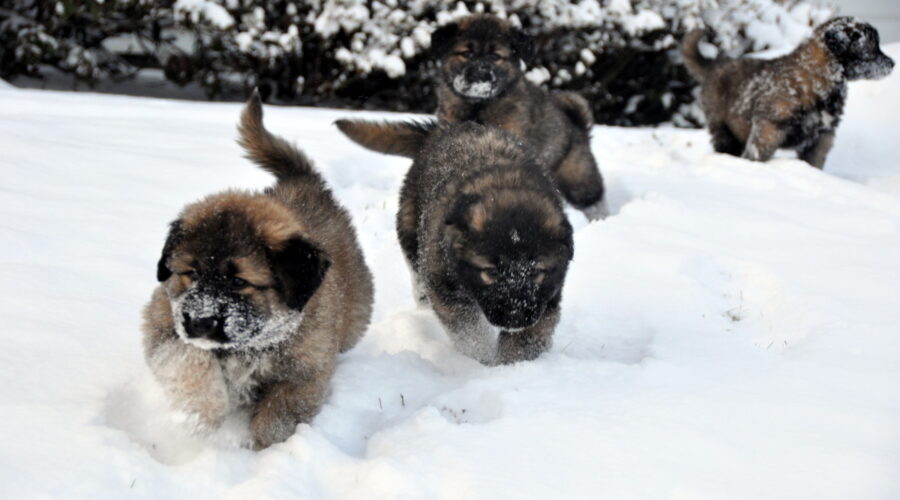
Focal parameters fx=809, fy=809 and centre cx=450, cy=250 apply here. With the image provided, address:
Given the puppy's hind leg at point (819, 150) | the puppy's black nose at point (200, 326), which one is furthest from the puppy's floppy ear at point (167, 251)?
the puppy's hind leg at point (819, 150)

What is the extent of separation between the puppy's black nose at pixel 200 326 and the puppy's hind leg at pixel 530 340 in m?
1.39

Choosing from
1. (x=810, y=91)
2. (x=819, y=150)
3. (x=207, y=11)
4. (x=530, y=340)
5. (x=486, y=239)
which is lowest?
(x=819, y=150)

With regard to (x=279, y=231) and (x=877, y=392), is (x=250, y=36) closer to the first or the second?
(x=279, y=231)

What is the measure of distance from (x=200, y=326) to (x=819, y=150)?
5.95m

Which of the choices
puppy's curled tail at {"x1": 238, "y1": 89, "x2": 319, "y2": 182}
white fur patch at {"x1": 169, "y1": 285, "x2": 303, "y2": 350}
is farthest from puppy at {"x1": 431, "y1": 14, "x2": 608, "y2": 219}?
white fur patch at {"x1": 169, "y1": 285, "x2": 303, "y2": 350}

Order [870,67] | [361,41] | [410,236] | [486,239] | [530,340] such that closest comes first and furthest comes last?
[486,239] < [530,340] < [410,236] < [870,67] < [361,41]

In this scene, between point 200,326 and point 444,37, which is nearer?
point 200,326

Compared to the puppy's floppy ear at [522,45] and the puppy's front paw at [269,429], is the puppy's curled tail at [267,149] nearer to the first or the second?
the puppy's front paw at [269,429]

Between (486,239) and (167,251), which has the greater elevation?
(167,251)

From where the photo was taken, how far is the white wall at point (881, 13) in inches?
445

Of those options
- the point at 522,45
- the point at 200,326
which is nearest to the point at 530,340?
the point at 200,326

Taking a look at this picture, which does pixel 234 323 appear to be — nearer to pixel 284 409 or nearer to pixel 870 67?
pixel 284 409

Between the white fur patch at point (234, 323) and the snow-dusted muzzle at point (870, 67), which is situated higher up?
the snow-dusted muzzle at point (870, 67)

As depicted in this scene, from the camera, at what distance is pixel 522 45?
557 centimetres
